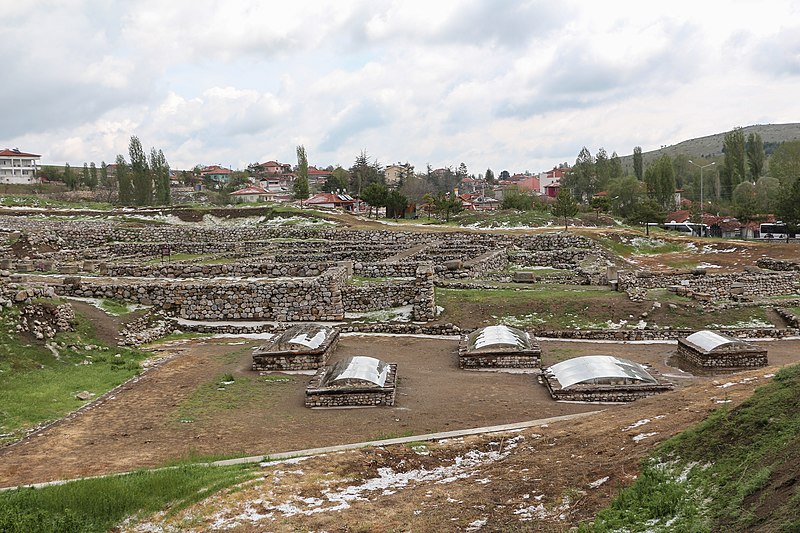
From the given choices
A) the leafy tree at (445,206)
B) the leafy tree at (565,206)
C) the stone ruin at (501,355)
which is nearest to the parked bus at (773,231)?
the leafy tree at (565,206)

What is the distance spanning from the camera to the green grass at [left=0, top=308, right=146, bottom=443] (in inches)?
490

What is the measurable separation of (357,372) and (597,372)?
5.61 m

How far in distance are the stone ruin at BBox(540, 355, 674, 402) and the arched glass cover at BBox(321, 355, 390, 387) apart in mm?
4032

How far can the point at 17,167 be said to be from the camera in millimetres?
101812

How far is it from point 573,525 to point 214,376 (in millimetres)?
11571

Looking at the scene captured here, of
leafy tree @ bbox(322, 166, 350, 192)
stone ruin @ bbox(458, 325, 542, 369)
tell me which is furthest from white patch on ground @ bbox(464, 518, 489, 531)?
leafy tree @ bbox(322, 166, 350, 192)

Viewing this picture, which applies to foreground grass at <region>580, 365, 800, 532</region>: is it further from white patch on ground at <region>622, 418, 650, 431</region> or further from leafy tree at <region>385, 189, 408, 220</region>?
leafy tree at <region>385, 189, 408, 220</region>

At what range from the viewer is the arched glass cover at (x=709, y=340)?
16578 mm

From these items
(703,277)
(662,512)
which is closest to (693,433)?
(662,512)

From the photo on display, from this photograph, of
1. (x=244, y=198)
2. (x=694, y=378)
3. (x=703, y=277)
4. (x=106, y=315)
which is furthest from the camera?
(x=244, y=198)

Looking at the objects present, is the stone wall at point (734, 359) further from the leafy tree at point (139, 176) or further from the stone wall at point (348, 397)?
the leafy tree at point (139, 176)

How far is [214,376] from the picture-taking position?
16156mm

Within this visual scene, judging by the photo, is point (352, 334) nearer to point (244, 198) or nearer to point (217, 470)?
point (217, 470)

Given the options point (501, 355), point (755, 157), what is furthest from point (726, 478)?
point (755, 157)
